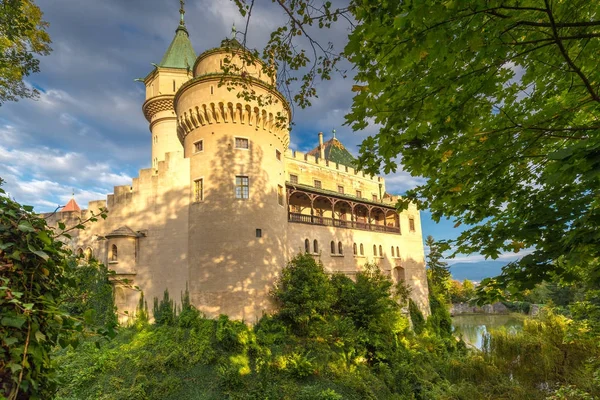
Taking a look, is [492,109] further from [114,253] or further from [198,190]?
[114,253]

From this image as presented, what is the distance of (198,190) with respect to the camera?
1902 cm

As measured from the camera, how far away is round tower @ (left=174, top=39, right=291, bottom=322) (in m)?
17.3

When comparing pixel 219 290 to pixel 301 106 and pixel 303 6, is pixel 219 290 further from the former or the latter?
pixel 303 6

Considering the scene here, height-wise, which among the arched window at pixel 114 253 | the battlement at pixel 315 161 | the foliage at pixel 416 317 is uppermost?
the battlement at pixel 315 161

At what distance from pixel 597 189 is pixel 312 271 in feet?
51.8

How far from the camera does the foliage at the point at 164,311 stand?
17.2 metres

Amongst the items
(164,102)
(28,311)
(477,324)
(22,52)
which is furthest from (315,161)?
(477,324)

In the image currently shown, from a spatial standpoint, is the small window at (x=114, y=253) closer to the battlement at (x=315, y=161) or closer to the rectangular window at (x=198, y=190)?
the rectangular window at (x=198, y=190)

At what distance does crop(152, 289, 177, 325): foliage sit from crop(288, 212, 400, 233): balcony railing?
8.87 m

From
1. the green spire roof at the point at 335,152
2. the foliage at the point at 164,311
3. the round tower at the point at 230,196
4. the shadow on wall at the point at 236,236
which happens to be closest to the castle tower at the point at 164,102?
the round tower at the point at 230,196

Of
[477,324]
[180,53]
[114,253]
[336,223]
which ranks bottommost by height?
[477,324]

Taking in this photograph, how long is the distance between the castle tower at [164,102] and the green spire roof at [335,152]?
49.1 ft

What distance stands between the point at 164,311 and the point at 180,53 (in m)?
22.5

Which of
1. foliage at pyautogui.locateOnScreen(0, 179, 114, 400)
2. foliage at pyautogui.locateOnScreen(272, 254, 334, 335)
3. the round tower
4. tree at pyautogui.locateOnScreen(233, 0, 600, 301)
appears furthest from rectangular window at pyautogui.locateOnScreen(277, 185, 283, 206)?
foliage at pyautogui.locateOnScreen(0, 179, 114, 400)
